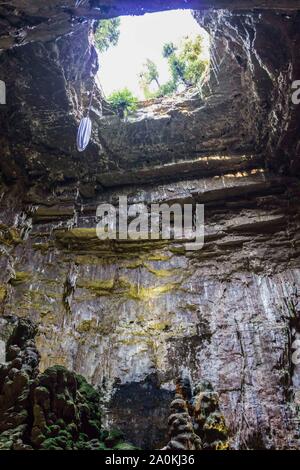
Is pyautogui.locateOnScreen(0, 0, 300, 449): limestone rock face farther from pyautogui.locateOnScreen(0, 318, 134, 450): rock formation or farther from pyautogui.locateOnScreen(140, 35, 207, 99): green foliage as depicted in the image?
pyautogui.locateOnScreen(140, 35, 207, 99): green foliage

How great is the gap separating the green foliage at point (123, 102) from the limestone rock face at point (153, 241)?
27 centimetres

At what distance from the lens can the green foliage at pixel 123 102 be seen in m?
11.9

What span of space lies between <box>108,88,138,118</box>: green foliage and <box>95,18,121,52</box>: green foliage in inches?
81.7

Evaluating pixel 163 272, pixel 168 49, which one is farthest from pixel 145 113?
pixel 163 272

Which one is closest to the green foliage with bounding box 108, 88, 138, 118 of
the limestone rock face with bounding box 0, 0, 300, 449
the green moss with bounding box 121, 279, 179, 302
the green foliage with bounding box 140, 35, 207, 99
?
the limestone rock face with bounding box 0, 0, 300, 449

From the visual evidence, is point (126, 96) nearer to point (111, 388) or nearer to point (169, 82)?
point (169, 82)

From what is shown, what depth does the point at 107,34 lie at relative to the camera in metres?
12.9

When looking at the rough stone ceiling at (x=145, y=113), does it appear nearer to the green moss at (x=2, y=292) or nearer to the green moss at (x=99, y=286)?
the green moss at (x=99, y=286)

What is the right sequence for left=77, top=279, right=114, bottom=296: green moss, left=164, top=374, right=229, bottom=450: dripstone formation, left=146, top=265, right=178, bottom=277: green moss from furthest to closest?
left=146, top=265, right=178, bottom=277: green moss
left=77, top=279, right=114, bottom=296: green moss
left=164, top=374, right=229, bottom=450: dripstone formation

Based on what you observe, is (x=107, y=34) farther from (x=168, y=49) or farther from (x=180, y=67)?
(x=180, y=67)

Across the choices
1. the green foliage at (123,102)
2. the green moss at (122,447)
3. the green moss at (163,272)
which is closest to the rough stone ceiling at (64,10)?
the green foliage at (123,102)

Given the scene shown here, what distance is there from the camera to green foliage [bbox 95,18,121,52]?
12703 millimetres

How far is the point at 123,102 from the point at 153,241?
4.26m

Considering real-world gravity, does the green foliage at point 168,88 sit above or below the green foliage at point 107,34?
below
